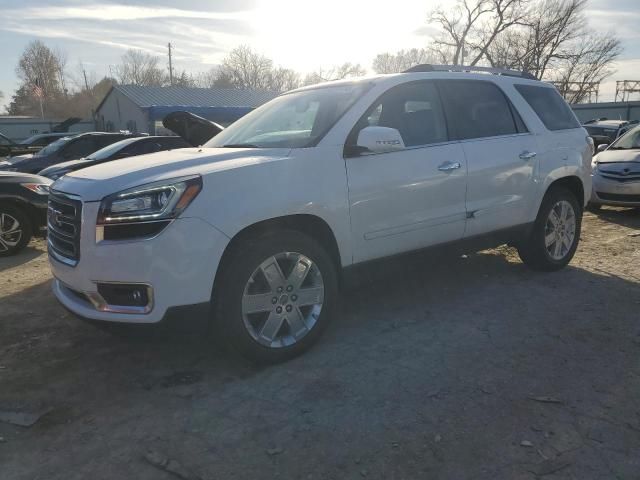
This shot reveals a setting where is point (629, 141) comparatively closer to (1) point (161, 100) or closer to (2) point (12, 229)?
(2) point (12, 229)

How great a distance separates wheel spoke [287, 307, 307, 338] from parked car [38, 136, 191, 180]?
7419mm

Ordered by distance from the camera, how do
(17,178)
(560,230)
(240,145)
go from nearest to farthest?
(240,145) → (560,230) → (17,178)

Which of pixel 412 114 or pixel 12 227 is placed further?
pixel 12 227

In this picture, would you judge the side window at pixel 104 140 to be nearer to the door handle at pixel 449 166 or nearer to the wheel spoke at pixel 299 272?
the door handle at pixel 449 166

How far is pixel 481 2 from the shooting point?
41.2m

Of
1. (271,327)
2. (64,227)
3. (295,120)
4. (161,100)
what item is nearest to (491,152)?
(295,120)

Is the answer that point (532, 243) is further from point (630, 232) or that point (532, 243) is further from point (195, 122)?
point (195, 122)

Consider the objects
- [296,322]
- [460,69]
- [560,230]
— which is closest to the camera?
[296,322]

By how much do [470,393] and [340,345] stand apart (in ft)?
3.37

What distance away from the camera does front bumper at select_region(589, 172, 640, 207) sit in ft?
27.9

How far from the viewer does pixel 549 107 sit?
5293 mm

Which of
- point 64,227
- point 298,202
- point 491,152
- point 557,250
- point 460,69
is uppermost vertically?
point 460,69

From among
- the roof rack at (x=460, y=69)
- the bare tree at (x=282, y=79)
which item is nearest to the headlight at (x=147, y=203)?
the roof rack at (x=460, y=69)

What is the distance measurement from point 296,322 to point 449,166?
176cm
